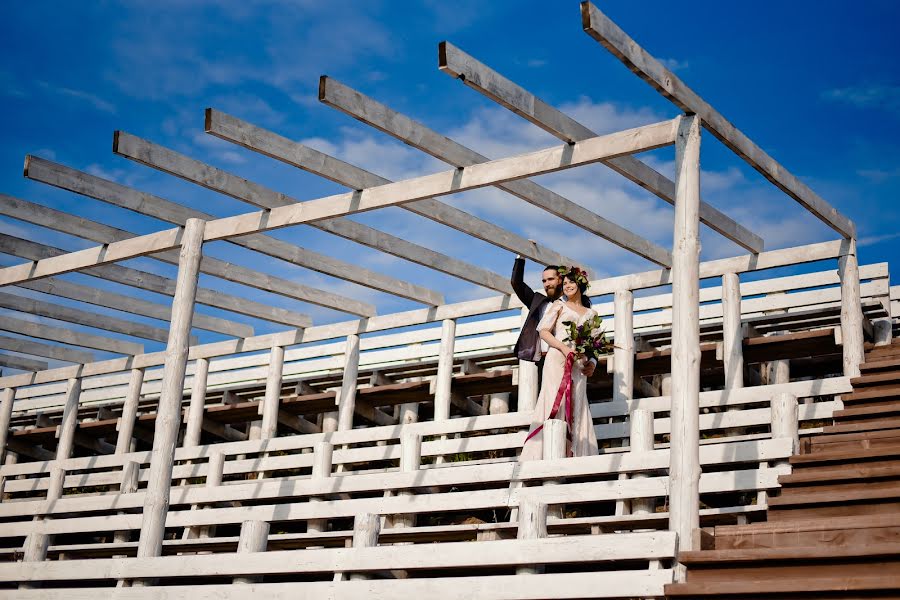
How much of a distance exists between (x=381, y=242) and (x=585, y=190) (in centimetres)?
241

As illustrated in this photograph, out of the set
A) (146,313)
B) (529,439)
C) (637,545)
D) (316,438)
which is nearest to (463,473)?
(529,439)

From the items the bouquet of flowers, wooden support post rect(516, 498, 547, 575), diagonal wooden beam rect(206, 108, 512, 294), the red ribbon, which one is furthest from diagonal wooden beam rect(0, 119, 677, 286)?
wooden support post rect(516, 498, 547, 575)

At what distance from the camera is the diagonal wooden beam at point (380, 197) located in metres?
8.91

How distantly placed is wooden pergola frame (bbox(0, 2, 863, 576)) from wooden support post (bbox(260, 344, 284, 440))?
28mm

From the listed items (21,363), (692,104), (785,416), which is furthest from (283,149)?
(21,363)

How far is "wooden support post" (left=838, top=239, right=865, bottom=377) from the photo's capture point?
10742mm

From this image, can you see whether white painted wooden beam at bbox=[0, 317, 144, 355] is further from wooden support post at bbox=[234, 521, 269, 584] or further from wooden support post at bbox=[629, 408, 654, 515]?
wooden support post at bbox=[629, 408, 654, 515]

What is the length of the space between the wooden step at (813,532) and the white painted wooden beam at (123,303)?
31.2 ft

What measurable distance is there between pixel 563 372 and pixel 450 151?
219 centimetres

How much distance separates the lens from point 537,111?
8.83 m

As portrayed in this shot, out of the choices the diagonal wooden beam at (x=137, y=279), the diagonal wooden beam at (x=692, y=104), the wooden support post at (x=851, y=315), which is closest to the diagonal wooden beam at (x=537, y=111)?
the diagonal wooden beam at (x=692, y=104)

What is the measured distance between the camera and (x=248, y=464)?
1249 cm

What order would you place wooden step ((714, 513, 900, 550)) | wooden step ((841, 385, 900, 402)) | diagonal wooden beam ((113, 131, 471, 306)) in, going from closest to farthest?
wooden step ((714, 513, 900, 550)), wooden step ((841, 385, 900, 402)), diagonal wooden beam ((113, 131, 471, 306))

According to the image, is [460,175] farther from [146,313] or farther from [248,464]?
[146,313]
